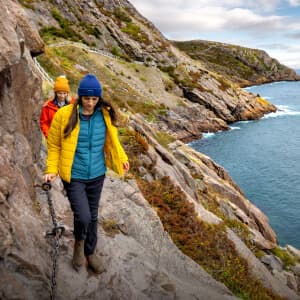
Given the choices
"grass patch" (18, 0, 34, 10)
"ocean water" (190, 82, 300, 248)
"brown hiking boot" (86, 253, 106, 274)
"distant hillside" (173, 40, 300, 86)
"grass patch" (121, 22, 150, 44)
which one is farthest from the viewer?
"distant hillside" (173, 40, 300, 86)

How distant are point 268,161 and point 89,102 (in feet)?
135

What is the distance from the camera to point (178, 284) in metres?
8.05

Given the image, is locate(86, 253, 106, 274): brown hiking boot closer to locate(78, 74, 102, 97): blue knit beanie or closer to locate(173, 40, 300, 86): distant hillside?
locate(78, 74, 102, 97): blue knit beanie

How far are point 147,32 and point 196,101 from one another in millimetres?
22161

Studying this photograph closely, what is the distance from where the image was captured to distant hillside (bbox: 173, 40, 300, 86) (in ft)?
564

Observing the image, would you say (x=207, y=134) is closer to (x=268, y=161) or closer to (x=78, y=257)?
(x=268, y=161)

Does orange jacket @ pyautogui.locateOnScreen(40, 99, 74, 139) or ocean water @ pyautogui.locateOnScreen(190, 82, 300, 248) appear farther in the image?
ocean water @ pyautogui.locateOnScreen(190, 82, 300, 248)

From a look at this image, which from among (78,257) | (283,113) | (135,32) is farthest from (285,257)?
(283,113)

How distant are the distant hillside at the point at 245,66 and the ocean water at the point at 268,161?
10008 cm

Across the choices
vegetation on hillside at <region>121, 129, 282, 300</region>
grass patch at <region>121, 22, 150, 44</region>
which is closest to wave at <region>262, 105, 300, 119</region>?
grass patch at <region>121, 22, 150, 44</region>

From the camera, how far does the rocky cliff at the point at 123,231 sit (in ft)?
20.6

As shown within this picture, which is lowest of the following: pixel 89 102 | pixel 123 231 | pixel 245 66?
pixel 123 231

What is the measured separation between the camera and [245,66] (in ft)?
600

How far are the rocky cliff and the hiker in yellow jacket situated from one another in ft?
3.28
